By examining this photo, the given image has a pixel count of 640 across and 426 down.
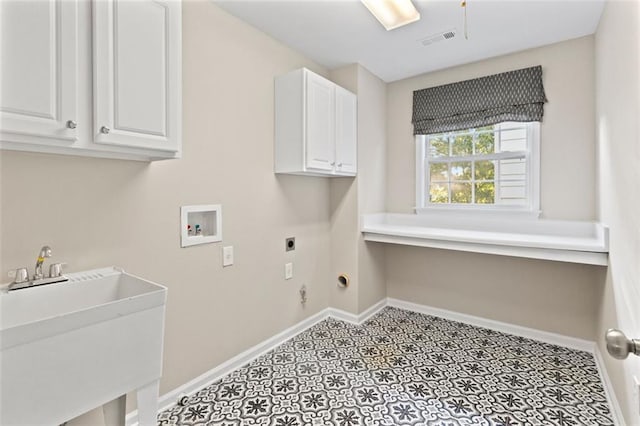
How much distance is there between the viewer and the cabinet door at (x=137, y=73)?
4.17 feet

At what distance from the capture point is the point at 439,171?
10.8 feet

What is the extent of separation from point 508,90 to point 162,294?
3047 mm

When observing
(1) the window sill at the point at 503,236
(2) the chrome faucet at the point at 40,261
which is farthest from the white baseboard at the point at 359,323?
(2) the chrome faucet at the point at 40,261

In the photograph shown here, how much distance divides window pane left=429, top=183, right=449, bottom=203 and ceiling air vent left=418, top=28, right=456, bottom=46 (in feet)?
4.42

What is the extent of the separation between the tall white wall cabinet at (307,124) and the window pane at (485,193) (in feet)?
4.58

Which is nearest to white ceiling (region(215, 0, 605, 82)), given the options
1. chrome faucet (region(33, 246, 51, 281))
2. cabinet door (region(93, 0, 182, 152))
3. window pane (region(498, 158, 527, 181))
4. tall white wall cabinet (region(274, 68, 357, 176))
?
tall white wall cabinet (region(274, 68, 357, 176))

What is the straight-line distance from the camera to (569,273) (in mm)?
2600

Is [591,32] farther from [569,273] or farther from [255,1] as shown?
[255,1]

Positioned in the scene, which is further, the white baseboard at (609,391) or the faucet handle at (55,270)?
the white baseboard at (609,391)

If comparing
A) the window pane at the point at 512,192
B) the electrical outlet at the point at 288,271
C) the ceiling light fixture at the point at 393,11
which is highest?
the ceiling light fixture at the point at 393,11

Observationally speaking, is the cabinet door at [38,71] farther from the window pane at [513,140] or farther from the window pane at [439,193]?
the window pane at [513,140]

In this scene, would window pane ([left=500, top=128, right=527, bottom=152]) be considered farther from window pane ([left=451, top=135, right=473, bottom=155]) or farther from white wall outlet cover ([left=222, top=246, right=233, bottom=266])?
white wall outlet cover ([left=222, top=246, right=233, bottom=266])

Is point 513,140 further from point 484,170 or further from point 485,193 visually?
point 485,193

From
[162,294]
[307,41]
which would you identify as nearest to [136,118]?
[162,294]
